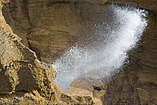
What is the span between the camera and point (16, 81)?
9.88 ft

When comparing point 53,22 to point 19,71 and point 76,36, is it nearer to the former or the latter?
point 76,36

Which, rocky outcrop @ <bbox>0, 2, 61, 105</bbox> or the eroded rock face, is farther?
the eroded rock face

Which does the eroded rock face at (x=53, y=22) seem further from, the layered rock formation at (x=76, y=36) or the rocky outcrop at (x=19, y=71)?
Result: the rocky outcrop at (x=19, y=71)

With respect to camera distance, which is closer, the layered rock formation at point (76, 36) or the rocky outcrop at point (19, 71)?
the rocky outcrop at point (19, 71)

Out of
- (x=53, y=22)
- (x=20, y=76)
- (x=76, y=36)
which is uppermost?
(x=53, y=22)

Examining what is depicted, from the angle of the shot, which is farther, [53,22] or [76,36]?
[76,36]

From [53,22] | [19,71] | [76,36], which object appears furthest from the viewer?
[76,36]

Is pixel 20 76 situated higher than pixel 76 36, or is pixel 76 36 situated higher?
pixel 76 36

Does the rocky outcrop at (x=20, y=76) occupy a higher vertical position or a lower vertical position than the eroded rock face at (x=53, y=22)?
lower

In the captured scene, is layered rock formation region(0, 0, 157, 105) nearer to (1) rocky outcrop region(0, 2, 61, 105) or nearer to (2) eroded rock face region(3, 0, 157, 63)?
(2) eroded rock face region(3, 0, 157, 63)

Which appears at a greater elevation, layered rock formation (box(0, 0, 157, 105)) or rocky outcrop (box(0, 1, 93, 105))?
layered rock formation (box(0, 0, 157, 105))

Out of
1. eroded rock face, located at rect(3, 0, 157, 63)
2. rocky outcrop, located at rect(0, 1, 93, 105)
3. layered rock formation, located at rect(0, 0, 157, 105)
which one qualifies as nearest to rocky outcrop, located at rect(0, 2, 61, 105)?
rocky outcrop, located at rect(0, 1, 93, 105)

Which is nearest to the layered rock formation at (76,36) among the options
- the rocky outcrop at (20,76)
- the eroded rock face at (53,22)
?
the eroded rock face at (53,22)

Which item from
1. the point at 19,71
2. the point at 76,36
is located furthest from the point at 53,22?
the point at 19,71
